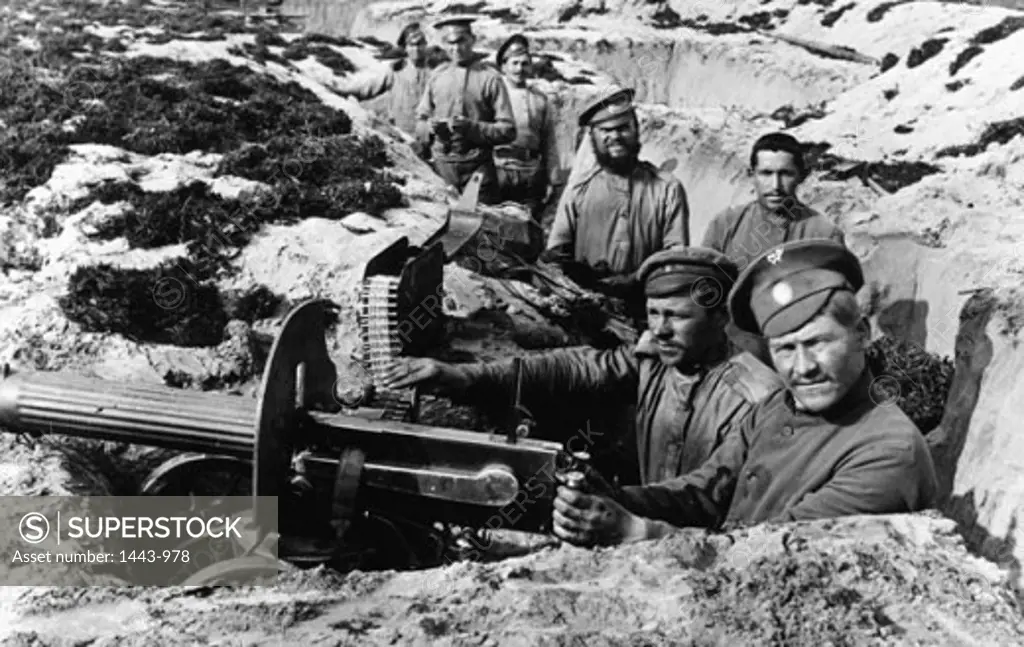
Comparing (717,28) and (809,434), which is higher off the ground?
(717,28)

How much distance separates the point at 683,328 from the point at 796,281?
1287 millimetres

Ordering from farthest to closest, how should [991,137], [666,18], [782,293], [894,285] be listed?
[666,18]
[991,137]
[894,285]
[782,293]

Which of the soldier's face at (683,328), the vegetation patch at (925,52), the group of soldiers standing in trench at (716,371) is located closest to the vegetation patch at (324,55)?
the vegetation patch at (925,52)

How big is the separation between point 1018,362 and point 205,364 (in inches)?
210

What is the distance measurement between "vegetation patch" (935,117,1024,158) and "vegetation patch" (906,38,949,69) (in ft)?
16.9

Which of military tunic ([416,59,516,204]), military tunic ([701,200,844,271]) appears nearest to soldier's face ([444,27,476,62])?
military tunic ([416,59,516,204])

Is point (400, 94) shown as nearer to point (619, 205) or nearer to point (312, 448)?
point (619, 205)

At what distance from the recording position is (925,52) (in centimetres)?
1775

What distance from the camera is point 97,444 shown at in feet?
20.9

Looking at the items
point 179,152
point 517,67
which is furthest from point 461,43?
point 179,152

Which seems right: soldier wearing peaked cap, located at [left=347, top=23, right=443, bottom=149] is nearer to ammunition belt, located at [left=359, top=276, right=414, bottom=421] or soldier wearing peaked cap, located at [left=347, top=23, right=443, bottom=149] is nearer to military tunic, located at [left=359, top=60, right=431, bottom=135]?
military tunic, located at [left=359, top=60, right=431, bottom=135]

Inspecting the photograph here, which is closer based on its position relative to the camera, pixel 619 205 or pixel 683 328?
pixel 683 328

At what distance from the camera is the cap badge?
451 cm

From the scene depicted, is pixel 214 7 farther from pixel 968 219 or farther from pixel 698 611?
pixel 698 611
